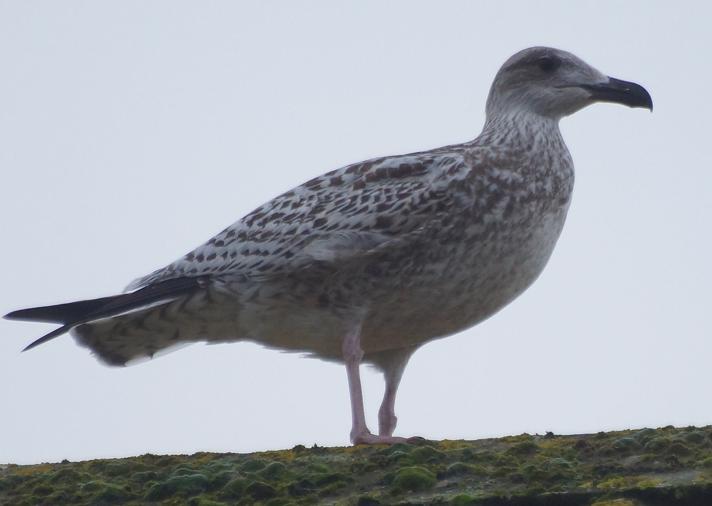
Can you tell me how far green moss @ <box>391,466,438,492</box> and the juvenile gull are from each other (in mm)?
2295

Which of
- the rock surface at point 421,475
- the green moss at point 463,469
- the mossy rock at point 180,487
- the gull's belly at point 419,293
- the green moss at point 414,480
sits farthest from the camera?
the gull's belly at point 419,293

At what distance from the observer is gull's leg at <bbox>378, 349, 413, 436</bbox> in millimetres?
8133

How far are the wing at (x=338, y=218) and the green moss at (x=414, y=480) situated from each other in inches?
117

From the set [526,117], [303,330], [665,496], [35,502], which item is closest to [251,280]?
[303,330]

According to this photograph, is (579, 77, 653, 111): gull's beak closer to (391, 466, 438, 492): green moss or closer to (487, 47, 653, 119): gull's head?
(487, 47, 653, 119): gull's head

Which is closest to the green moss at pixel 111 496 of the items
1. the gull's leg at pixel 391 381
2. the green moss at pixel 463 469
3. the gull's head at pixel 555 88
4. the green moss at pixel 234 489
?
the green moss at pixel 234 489

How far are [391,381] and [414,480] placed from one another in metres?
3.58

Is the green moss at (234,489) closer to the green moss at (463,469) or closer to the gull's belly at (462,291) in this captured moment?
the green moss at (463,469)

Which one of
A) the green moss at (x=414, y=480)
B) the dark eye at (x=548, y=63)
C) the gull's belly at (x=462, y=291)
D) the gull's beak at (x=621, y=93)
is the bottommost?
the green moss at (x=414, y=480)

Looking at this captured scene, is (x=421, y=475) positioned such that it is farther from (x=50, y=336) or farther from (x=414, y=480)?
(x=50, y=336)

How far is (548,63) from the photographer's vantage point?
9.26 meters

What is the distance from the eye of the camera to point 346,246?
303 inches

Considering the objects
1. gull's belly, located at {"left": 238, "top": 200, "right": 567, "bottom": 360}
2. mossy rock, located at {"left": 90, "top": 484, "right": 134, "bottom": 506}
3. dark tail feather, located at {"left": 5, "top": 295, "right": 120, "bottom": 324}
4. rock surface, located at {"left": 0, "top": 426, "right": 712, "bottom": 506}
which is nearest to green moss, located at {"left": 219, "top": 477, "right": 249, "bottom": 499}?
rock surface, located at {"left": 0, "top": 426, "right": 712, "bottom": 506}

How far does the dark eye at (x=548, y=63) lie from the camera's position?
30.3ft
